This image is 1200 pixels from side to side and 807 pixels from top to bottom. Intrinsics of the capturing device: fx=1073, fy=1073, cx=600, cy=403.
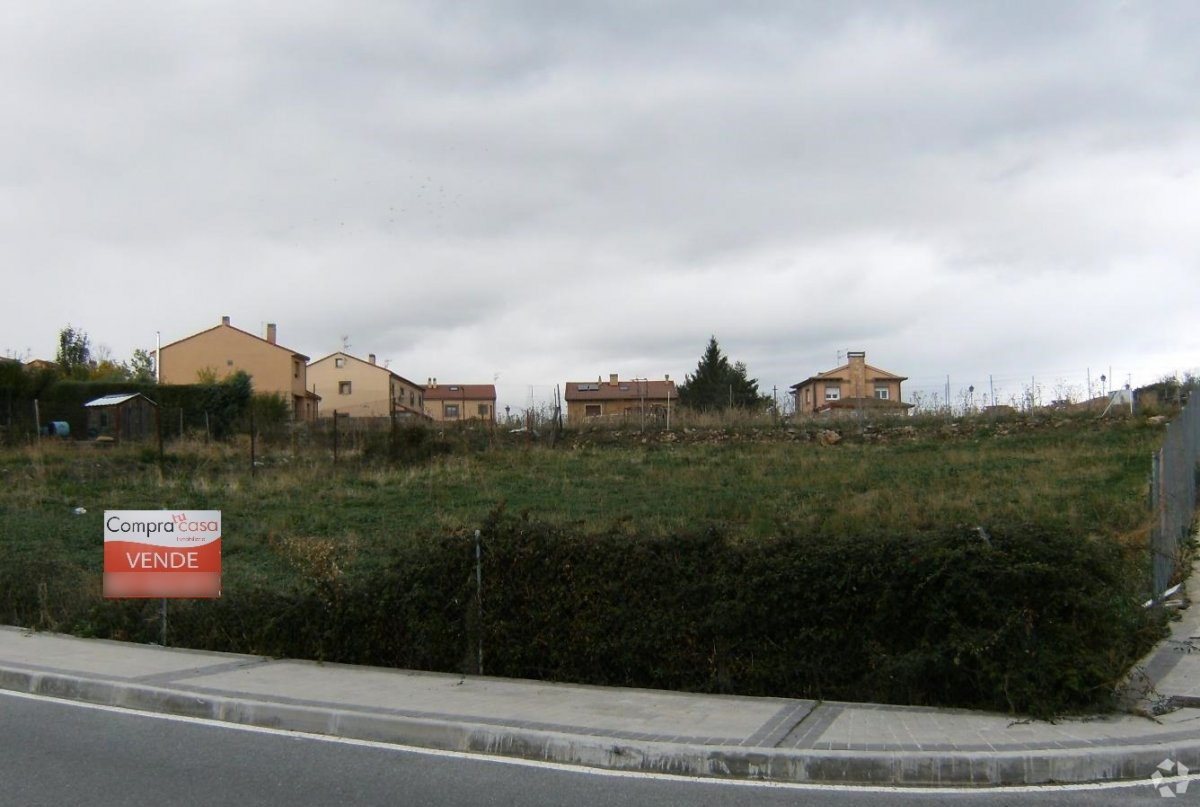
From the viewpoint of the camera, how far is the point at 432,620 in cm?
955

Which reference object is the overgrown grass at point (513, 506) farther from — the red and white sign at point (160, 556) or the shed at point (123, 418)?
the shed at point (123, 418)

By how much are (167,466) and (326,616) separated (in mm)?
21625

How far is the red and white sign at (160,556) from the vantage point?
11.3 m

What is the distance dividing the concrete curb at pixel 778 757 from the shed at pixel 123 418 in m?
33.6

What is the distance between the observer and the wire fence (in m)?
11.9

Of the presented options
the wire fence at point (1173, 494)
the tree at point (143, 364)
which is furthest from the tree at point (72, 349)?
the wire fence at point (1173, 494)

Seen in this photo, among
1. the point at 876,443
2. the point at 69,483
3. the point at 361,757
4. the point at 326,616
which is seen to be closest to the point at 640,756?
the point at 361,757

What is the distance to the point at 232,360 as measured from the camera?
71312mm

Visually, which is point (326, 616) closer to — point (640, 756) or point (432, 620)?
point (432, 620)

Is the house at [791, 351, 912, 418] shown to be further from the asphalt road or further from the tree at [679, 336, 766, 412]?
the asphalt road

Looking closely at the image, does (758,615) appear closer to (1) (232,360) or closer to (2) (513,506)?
(2) (513,506)

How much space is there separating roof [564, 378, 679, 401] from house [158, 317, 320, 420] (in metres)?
29.8

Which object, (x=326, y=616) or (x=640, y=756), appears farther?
(x=326, y=616)

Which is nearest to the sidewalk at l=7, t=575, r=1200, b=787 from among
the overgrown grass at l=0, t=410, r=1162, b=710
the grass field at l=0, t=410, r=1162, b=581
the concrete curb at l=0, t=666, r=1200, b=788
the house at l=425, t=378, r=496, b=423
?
the concrete curb at l=0, t=666, r=1200, b=788
